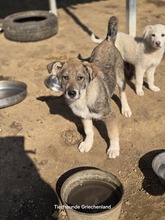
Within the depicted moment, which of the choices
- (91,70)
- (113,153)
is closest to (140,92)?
(113,153)

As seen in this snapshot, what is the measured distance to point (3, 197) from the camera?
4.10 meters

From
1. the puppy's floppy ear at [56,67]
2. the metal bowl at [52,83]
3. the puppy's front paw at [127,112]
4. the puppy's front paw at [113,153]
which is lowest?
the puppy's front paw at [113,153]

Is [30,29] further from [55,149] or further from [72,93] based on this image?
[72,93]

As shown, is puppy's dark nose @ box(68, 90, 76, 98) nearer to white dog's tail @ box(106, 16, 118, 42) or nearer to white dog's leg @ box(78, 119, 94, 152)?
white dog's leg @ box(78, 119, 94, 152)

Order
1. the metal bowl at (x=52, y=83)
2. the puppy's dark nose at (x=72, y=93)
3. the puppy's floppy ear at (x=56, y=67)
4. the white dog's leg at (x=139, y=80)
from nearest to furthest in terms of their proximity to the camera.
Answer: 1. the puppy's dark nose at (x=72, y=93)
2. the puppy's floppy ear at (x=56, y=67)
3. the white dog's leg at (x=139, y=80)
4. the metal bowl at (x=52, y=83)

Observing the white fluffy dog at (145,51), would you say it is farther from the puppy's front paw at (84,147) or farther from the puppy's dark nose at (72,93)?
the puppy's dark nose at (72,93)

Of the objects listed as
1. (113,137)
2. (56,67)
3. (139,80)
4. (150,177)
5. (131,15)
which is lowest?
(150,177)

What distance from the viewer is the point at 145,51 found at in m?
5.70

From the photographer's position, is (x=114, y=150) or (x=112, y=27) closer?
(x=114, y=150)

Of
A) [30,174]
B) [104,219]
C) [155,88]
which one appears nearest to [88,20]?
[155,88]

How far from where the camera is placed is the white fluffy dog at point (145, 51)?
5340 mm

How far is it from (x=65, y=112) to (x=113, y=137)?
4.38 feet

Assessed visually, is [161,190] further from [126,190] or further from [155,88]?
[155,88]

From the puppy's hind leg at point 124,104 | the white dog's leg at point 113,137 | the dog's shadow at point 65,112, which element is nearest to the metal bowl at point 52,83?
the dog's shadow at point 65,112
